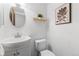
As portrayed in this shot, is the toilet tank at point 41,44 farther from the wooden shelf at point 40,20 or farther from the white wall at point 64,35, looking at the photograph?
the wooden shelf at point 40,20

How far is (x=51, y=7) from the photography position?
4.05 ft

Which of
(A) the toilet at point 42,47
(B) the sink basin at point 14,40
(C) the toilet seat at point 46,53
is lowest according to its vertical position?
(C) the toilet seat at point 46,53

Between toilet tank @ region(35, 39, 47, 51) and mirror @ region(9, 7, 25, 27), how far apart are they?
35 centimetres

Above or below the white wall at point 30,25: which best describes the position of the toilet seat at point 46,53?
below

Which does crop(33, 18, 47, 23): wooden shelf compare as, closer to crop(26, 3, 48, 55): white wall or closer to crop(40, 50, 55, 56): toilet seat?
crop(26, 3, 48, 55): white wall

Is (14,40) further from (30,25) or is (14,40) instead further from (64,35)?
(64,35)

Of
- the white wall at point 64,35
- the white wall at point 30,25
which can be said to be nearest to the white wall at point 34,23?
the white wall at point 30,25

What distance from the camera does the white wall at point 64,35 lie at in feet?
3.76

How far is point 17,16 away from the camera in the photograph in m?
1.22

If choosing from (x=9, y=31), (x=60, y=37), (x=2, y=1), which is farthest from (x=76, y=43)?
(x=2, y=1)

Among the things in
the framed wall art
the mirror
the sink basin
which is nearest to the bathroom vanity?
the sink basin

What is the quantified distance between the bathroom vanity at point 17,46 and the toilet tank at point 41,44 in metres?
0.12

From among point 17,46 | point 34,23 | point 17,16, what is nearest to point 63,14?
point 34,23

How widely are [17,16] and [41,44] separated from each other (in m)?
0.53
